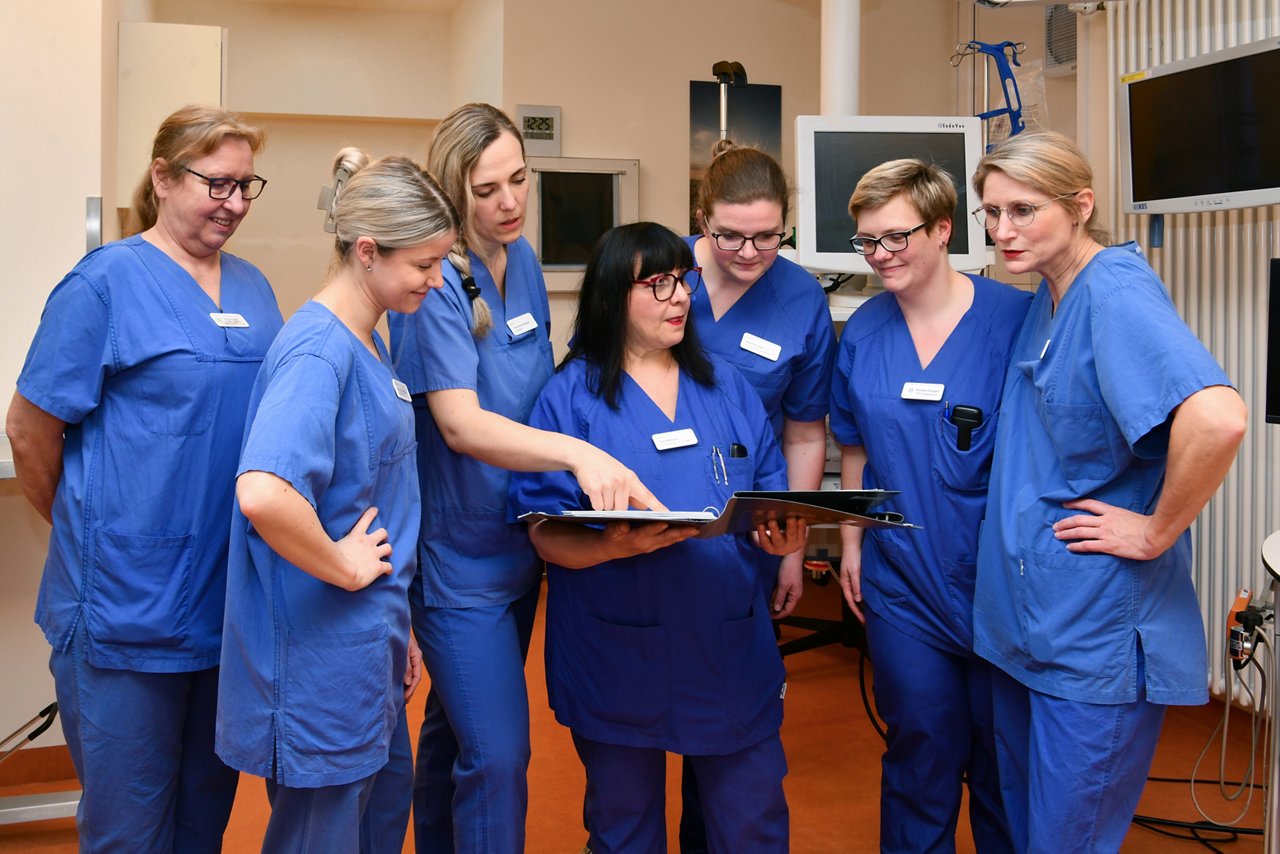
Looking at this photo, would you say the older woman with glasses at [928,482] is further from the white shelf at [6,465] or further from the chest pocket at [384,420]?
the white shelf at [6,465]

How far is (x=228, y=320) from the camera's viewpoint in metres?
1.87

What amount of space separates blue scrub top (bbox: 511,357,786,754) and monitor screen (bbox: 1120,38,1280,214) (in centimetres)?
172

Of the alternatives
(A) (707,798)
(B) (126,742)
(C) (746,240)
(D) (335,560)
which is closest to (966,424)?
(C) (746,240)

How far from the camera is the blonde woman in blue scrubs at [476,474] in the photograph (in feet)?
6.14

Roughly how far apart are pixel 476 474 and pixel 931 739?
0.99m

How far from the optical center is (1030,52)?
5547 millimetres

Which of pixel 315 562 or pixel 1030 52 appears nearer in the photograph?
pixel 315 562

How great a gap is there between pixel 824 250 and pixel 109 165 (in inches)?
81.8

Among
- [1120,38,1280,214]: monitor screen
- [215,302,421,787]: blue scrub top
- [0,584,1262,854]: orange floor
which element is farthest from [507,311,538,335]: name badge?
[1120,38,1280,214]: monitor screen

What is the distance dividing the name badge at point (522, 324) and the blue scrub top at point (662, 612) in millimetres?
146

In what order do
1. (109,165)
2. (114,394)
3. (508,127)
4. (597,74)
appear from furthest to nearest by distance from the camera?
(597,74) → (109,165) → (508,127) → (114,394)

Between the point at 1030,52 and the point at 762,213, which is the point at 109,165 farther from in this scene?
the point at 1030,52

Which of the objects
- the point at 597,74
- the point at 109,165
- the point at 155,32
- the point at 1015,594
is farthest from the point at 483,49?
the point at 1015,594

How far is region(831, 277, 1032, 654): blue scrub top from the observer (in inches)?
80.6
